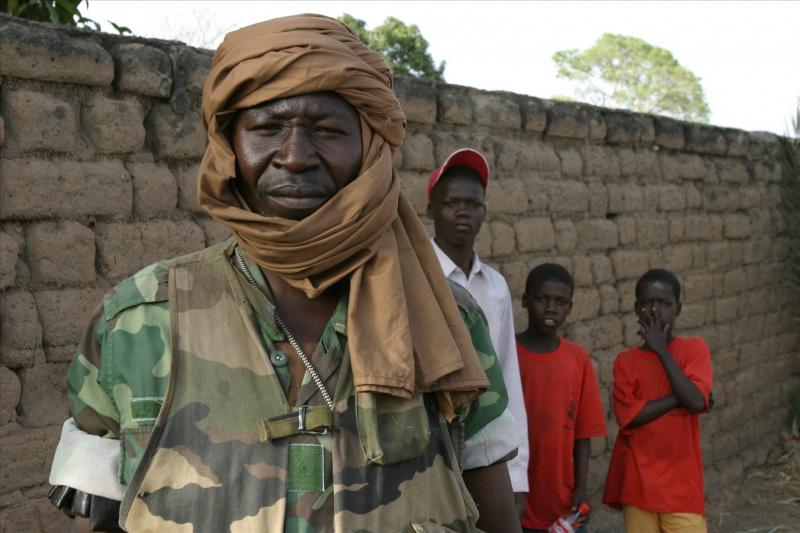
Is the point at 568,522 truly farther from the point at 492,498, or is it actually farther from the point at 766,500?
the point at 766,500

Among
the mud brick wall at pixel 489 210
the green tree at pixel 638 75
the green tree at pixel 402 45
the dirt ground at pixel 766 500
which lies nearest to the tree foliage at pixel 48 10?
the mud brick wall at pixel 489 210

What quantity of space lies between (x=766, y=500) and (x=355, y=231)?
19.6ft

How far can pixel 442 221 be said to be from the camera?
11.7 feet

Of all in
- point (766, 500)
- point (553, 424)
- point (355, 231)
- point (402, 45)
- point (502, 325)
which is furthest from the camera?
point (402, 45)

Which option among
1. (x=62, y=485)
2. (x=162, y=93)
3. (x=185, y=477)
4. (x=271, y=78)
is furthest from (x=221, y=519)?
(x=162, y=93)

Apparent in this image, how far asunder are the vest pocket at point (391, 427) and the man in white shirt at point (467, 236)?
6.02 feet

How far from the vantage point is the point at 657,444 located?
13.8ft

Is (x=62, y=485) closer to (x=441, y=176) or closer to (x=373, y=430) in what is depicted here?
(x=373, y=430)

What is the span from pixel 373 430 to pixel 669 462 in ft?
9.77

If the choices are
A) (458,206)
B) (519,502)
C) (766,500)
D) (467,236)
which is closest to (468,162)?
(458,206)

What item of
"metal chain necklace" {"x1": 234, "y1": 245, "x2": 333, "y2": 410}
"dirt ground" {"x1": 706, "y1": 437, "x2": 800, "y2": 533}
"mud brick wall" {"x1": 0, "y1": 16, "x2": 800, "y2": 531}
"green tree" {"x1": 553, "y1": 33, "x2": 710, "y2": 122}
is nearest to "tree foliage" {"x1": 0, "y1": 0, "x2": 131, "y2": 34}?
"mud brick wall" {"x1": 0, "y1": 16, "x2": 800, "y2": 531}

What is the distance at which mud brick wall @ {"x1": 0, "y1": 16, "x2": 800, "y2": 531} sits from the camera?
112 inches

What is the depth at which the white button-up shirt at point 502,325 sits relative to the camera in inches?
127

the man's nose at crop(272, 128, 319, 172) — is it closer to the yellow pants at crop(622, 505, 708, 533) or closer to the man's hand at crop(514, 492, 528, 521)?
the man's hand at crop(514, 492, 528, 521)
